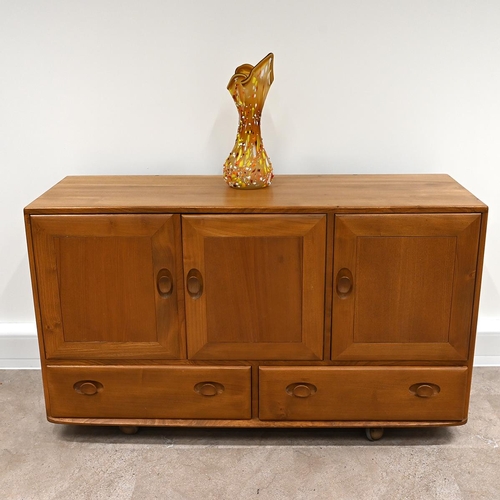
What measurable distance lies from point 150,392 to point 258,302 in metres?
0.40

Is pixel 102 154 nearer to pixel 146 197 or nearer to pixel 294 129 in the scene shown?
pixel 146 197

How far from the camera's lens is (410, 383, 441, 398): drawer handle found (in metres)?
1.71

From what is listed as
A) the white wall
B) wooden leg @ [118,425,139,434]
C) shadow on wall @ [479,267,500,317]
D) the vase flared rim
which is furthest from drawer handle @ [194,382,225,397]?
shadow on wall @ [479,267,500,317]

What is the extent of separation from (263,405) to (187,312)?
0.34 meters

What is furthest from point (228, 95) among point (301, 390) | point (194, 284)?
point (301, 390)

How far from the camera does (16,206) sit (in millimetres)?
2066

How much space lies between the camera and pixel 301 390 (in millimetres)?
1719

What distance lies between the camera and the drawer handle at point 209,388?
173cm

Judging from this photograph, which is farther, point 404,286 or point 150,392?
point 150,392

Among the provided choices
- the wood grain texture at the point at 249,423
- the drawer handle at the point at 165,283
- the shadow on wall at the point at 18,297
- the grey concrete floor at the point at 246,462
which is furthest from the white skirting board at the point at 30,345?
the drawer handle at the point at 165,283

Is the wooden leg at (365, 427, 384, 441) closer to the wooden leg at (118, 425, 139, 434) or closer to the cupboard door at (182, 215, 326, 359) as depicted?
the cupboard door at (182, 215, 326, 359)

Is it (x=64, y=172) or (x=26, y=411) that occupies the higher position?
(x=64, y=172)

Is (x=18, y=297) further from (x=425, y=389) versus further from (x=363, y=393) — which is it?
(x=425, y=389)

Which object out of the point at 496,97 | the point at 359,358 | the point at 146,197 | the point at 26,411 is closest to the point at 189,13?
the point at 146,197
